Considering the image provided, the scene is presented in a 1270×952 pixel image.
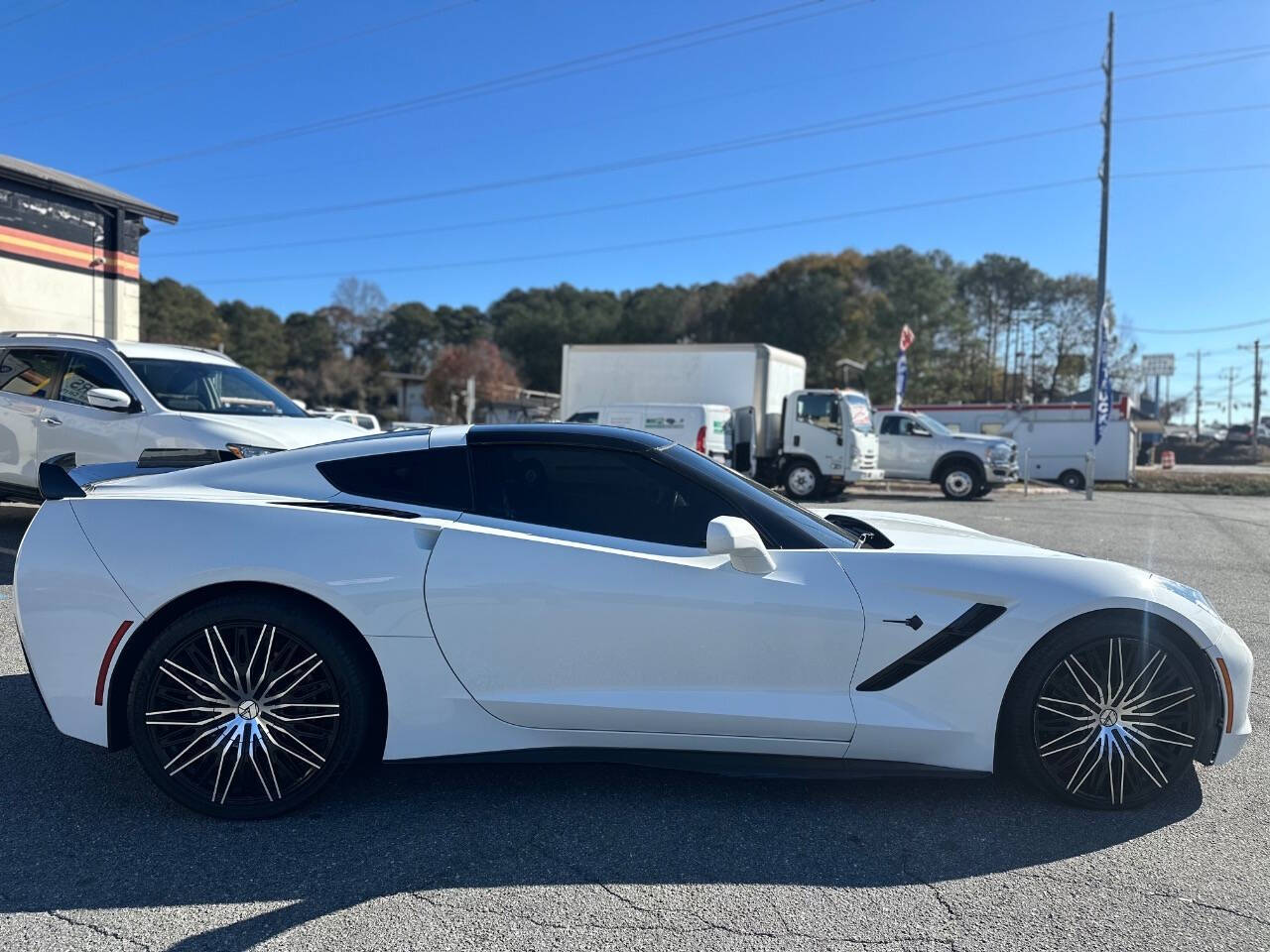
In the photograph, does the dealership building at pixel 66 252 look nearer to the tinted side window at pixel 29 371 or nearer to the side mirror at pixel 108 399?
the tinted side window at pixel 29 371

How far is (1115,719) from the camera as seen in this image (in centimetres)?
312

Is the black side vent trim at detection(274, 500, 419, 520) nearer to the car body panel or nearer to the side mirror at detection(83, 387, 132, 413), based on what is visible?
the car body panel

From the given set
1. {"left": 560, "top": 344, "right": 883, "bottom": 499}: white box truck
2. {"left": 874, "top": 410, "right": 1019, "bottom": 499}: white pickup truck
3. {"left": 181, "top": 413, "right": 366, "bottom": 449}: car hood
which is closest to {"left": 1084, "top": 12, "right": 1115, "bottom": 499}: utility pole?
{"left": 874, "top": 410, "right": 1019, "bottom": 499}: white pickup truck

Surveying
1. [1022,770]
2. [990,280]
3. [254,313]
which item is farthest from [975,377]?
[1022,770]

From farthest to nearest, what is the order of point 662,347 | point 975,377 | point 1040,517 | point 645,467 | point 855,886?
point 975,377, point 662,347, point 1040,517, point 645,467, point 855,886

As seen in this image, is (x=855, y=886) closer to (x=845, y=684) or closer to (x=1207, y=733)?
(x=845, y=684)

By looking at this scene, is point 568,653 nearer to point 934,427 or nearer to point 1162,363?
point 934,427

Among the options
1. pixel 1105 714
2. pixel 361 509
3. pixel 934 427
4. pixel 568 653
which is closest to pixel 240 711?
pixel 361 509

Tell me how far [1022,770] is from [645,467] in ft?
5.56

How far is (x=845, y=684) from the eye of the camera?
3.01 m

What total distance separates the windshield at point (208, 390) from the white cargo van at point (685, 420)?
28.6 ft

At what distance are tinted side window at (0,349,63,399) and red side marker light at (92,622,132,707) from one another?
6.35 m

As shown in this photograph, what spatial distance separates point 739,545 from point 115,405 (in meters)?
6.67

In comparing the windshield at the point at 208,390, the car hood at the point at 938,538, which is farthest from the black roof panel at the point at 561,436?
the windshield at the point at 208,390
